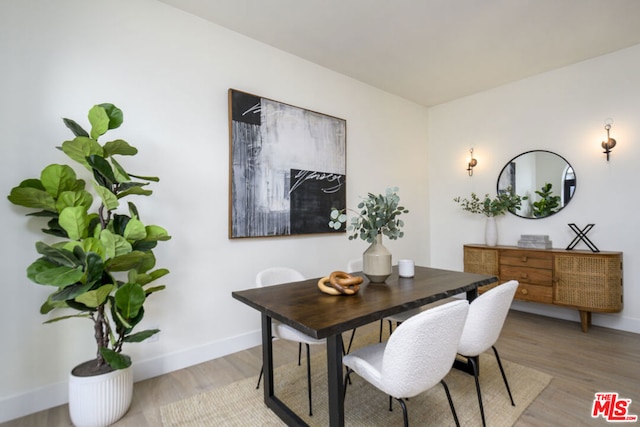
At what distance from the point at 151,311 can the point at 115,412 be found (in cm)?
70

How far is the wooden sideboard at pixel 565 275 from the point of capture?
115 inches

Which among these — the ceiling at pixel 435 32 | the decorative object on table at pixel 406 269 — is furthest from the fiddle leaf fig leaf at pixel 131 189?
the decorative object on table at pixel 406 269

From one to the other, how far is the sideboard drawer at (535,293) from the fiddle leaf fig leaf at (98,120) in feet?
→ 13.4

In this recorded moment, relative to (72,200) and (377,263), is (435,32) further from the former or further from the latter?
(72,200)

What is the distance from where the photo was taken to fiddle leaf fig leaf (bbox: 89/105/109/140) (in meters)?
1.74

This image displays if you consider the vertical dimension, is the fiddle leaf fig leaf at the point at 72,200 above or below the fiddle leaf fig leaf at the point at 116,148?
below

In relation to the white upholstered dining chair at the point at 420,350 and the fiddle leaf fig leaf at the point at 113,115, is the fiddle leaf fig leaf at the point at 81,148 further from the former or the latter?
the white upholstered dining chair at the point at 420,350

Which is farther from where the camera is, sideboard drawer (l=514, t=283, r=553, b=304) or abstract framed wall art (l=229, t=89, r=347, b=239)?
sideboard drawer (l=514, t=283, r=553, b=304)

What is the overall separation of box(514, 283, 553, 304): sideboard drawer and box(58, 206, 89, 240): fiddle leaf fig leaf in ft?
13.1

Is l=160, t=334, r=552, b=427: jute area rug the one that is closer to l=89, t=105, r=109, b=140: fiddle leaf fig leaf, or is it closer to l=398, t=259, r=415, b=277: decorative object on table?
l=398, t=259, r=415, b=277: decorative object on table

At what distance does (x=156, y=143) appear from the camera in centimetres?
239

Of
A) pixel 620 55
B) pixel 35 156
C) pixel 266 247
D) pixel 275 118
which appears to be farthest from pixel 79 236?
pixel 620 55

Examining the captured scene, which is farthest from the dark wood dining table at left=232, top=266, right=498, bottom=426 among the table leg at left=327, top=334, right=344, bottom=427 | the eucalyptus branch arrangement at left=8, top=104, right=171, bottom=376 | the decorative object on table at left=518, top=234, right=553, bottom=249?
the decorative object on table at left=518, top=234, right=553, bottom=249

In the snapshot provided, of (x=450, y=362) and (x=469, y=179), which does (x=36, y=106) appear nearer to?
(x=450, y=362)
